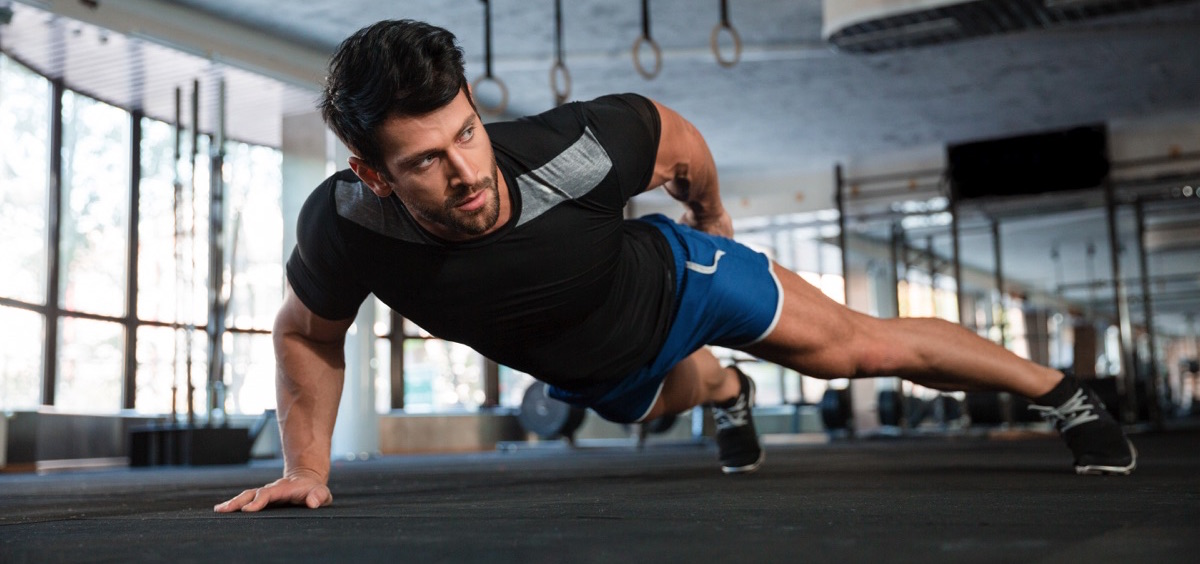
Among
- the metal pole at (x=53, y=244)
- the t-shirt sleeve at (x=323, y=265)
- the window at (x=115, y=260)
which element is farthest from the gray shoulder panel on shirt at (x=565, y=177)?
the metal pole at (x=53, y=244)

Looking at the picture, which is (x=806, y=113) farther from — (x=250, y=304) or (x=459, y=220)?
(x=459, y=220)

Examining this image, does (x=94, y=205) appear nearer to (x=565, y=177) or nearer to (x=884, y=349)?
(x=565, y=177)

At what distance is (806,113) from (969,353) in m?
6.39

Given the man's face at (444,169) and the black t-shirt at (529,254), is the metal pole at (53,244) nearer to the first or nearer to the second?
the black t-shirt at (529,254)

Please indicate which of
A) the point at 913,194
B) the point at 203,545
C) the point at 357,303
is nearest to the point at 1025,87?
the point at 913,194

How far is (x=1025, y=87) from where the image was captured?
739 centimetres

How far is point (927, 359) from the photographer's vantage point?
178cm

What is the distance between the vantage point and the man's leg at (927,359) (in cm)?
176

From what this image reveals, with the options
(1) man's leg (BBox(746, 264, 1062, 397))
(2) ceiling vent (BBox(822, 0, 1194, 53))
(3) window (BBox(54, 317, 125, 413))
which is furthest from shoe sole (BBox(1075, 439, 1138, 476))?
(3) window (BBox(54, 317, 125, 413))

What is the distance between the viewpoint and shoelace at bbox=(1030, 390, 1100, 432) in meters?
1.80

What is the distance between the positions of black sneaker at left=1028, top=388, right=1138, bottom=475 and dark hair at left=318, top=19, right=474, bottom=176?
3.85 ft

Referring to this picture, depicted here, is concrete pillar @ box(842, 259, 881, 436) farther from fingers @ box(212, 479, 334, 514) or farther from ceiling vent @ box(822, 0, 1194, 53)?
fingers @ box(212, 479, 334, 514)

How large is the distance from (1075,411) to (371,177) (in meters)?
1.23

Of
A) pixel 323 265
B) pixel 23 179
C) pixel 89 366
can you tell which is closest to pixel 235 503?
pixel 323 265
